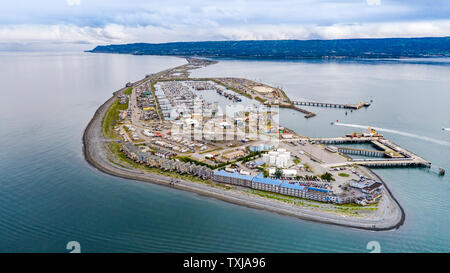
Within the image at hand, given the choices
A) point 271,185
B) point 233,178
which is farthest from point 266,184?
point 233,178

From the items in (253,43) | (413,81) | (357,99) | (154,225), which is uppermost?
(253,43)

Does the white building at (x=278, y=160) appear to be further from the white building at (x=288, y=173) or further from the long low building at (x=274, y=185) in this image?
the long low building at (x=274, y=185)

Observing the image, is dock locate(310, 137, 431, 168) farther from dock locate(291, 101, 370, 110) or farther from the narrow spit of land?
dock locate(291, 101, 370, 110)

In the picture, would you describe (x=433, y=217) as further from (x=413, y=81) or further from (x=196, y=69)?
(x=196, y=69)

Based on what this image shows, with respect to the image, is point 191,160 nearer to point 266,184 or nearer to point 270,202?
point 266,184

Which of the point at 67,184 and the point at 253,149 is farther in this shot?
the point at 253,149

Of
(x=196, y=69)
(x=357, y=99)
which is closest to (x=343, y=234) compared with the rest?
(x=357, y=99)
